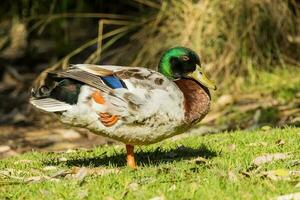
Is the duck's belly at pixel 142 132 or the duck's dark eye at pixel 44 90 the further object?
the duck's dark eye at pixel 44 90

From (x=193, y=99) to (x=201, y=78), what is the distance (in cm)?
28

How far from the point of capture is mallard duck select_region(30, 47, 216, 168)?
18.5 ft

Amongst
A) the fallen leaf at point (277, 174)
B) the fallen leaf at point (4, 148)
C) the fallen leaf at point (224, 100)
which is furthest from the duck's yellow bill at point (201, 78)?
→ the fallen leaf at point (224, 100)

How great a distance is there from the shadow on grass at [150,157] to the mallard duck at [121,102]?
1.72 ft

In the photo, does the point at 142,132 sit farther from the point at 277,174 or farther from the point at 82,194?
the point at 277,174

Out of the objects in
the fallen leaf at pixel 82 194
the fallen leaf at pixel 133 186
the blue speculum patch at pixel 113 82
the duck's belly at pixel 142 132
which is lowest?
the fallen leaf at pixel 82 194

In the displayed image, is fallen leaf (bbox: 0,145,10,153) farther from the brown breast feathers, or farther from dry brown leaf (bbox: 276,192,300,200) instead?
dry brown leaf (bbox: 276,192,300,200)

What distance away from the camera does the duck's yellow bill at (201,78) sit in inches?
244

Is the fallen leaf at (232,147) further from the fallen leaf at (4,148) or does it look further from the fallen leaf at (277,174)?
the fallen leaf at (4,148)

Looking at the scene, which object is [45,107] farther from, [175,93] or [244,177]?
[244,177]

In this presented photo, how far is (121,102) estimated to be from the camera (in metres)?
5.65

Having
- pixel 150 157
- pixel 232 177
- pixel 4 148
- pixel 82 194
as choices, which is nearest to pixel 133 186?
pixel 82 194

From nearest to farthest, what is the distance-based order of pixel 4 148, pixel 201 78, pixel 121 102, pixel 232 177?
pixel 232 177, pixel 121 102, pixel 201 78, pixel 4 148

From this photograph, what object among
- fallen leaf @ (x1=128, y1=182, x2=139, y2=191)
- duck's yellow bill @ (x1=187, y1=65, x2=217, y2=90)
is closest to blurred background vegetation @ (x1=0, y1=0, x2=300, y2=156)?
duck's yellow bill @ (x1=187, y1=65, x2=217, y2=90)
